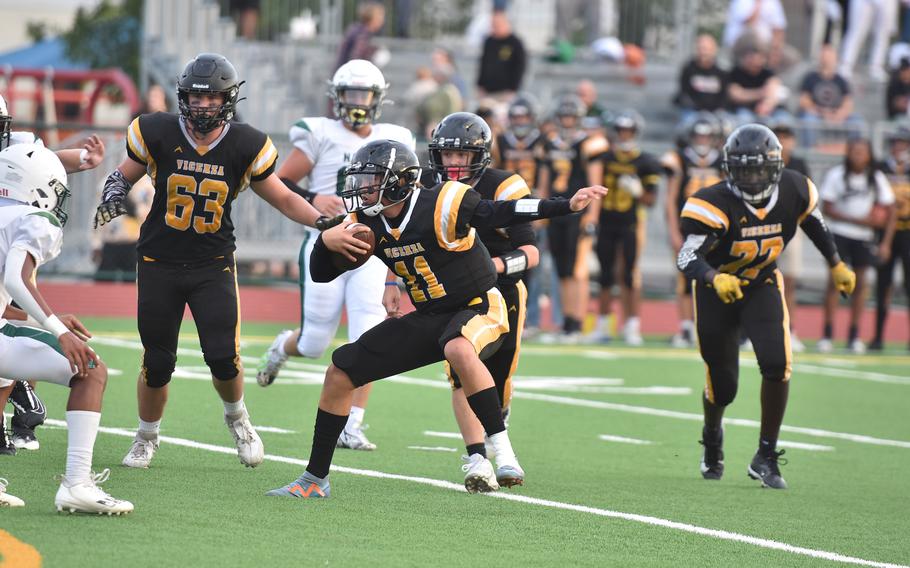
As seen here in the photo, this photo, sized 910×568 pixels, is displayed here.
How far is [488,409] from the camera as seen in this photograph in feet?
22.6

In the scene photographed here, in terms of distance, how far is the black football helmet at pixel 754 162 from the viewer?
7.81 metres

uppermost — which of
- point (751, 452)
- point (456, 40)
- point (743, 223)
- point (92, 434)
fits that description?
point (456, 40)

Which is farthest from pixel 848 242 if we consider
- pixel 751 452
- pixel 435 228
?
pixel 435 228

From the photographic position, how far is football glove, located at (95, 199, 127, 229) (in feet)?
22.8

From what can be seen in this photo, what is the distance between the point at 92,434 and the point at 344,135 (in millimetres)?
3332

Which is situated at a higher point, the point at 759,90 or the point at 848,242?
the point at 759,90

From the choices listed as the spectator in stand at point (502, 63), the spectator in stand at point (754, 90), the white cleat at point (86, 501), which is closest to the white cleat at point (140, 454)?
the white cleat at point (86, 501)

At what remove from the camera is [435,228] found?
22.3ft

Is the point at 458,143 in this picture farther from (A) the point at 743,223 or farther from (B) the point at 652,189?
(B) the point at 652,189

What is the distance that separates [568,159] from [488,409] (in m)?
8.58

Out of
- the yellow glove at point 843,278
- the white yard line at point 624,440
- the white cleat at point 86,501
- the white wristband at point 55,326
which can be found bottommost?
the white yard line at point 624,440

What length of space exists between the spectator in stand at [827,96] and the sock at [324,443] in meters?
14.2

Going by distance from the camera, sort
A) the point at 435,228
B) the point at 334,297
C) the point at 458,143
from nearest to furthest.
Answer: the point at 435,228
the point at 458,143
the point at 334,297

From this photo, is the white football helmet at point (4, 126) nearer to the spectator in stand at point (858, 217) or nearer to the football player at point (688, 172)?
the football player at point (688, 172)
